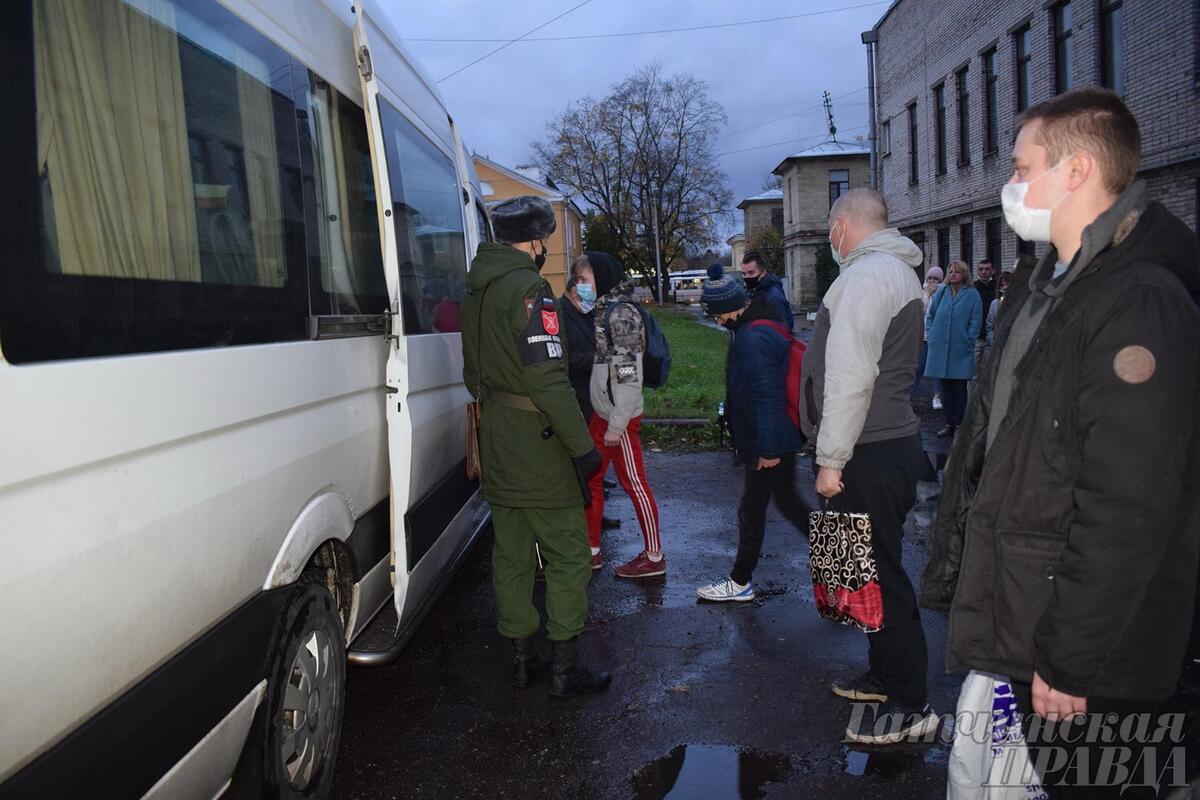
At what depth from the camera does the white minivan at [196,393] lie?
5.51 ft

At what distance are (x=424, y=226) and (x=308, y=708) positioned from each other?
2407 millimetres

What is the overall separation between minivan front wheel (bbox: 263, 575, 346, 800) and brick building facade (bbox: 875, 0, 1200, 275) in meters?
14.2

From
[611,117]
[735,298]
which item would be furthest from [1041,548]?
[611,117]

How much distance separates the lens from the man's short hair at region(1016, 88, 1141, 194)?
2.06 metres

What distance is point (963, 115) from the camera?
23609 mm

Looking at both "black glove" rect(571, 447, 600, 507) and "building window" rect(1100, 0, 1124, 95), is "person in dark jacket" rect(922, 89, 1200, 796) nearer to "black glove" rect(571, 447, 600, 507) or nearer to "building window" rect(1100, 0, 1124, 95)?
"black glove" rect(571, 447, 600, 507)

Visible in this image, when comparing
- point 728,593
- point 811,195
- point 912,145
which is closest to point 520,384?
point 728,593

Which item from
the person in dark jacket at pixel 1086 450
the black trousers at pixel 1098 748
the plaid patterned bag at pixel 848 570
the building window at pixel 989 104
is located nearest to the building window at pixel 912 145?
the building window at pixel 989 104

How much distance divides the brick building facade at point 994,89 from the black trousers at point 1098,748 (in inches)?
537

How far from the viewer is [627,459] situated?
18.1 feet

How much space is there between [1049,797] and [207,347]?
222 cm

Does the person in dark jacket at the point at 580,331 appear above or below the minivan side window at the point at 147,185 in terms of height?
below

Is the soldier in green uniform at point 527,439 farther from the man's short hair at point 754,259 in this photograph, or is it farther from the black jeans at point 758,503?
the man's short hair at point 754,259

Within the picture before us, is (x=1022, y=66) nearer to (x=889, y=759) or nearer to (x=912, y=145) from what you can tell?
(x=912, y=145)
